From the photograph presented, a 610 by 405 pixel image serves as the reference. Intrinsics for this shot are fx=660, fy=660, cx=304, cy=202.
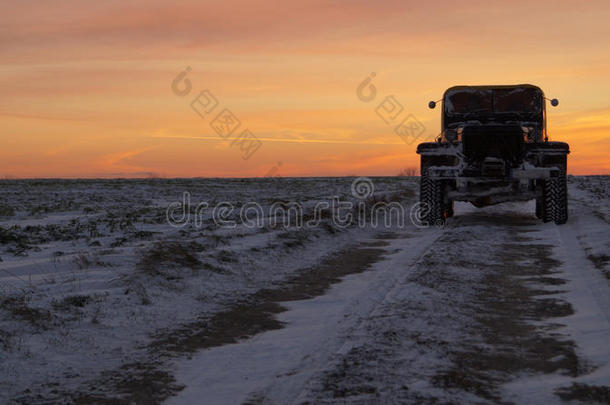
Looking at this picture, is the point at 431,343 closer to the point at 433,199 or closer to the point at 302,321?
the point at 302,321

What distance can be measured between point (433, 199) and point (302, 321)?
31.8 feet

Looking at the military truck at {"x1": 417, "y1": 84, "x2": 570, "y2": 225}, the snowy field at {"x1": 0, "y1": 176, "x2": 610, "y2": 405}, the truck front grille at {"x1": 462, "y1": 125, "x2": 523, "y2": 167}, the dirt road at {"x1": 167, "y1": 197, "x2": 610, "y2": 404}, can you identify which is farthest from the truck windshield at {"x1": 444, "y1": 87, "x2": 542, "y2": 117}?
the dirt road at {"x1": 167, "y1": 197, "x2": 610, "y2": 404}

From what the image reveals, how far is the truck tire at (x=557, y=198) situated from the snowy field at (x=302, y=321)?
12.6 ft

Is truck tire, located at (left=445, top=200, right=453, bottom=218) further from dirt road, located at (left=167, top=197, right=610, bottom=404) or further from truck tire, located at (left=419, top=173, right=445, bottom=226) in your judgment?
dirt road, located at (left=167, top=197, right=610, bottom=404)

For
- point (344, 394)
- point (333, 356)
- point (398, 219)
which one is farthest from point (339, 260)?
point (398, 219)

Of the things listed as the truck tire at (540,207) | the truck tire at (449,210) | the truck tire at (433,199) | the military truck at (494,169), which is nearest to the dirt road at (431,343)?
the military truck at (494,169)

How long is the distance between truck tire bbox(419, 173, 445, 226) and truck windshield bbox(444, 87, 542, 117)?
8.23 ft

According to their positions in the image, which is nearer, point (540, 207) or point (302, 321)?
point (302, 321)

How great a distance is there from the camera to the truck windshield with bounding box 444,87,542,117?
1641 centimetres

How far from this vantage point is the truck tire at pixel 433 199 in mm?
15047

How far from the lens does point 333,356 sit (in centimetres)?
468

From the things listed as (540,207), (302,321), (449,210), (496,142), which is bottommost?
(302,321)

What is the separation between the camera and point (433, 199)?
15055 millimetres

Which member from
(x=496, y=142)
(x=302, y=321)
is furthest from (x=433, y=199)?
(x=302, y=321)
